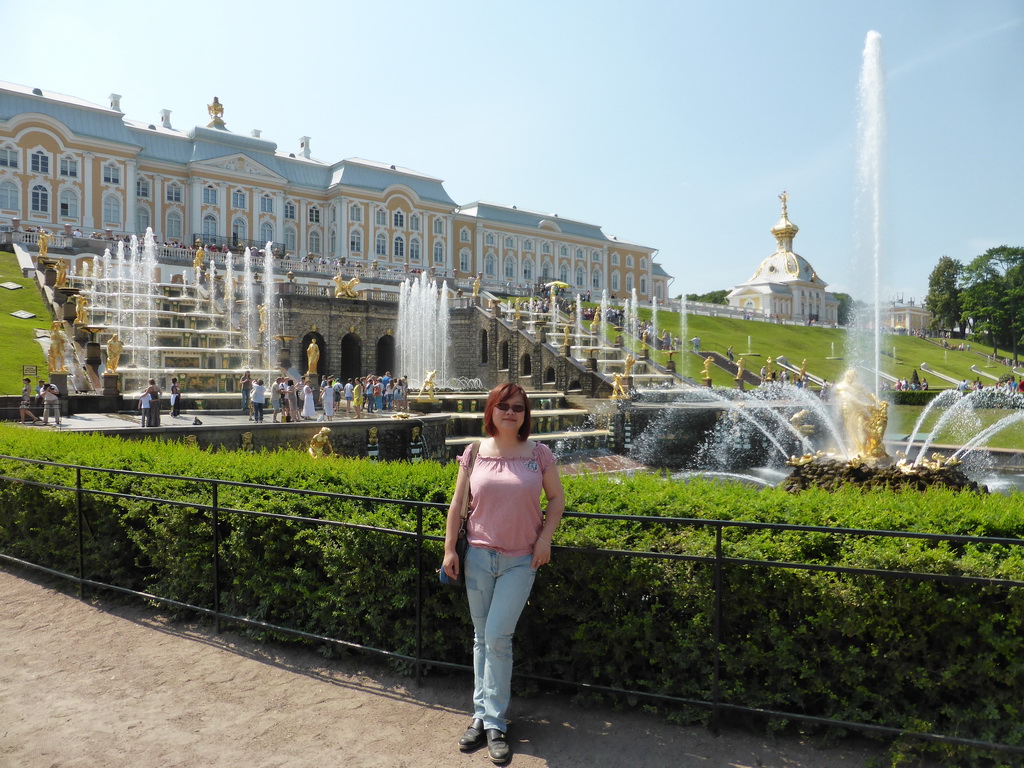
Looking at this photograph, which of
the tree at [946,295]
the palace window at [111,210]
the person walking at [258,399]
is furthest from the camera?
the tree at [946,295]

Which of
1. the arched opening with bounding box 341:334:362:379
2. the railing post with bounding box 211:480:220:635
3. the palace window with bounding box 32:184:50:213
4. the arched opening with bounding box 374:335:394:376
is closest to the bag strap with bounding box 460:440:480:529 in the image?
the railing post with bounding box 211:480:220:635

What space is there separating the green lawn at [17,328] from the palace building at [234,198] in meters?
16.6

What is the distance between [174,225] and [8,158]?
1221 cm

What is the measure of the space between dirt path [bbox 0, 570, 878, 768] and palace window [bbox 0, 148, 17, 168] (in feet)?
194

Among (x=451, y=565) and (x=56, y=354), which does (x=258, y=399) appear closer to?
(x=56, y=354)

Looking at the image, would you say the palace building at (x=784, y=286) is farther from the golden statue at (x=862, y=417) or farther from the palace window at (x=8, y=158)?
the golden statue at (x=862, y=417)

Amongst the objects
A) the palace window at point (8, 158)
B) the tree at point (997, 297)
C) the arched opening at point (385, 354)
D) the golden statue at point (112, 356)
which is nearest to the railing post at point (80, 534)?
the golden statue at point (112, 356)

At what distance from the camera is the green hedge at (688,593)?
12.7 feet

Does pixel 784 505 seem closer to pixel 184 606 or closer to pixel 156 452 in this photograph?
pixel 184 606

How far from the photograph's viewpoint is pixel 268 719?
457cm

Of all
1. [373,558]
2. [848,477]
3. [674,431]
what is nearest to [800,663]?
[373,558]

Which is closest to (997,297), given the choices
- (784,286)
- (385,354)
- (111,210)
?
(784,286)

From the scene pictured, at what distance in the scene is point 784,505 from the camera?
4.84 metres

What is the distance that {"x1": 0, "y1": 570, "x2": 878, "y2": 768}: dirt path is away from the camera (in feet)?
13.3
